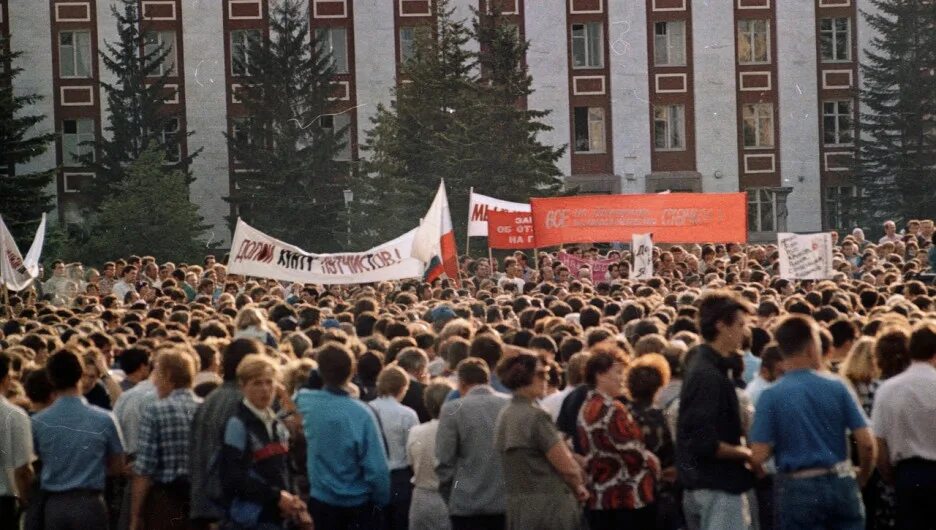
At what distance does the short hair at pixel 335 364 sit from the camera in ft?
34.5

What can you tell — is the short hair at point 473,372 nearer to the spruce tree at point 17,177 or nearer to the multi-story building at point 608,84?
the spruce tree at point 17,177

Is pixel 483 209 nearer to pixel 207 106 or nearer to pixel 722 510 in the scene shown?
pixel 722 510

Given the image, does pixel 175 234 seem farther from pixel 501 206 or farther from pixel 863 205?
pixel 501 206

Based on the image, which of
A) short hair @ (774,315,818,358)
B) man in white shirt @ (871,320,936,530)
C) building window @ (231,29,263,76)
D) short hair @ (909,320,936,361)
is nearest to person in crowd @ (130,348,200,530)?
short hair @ (774,315,818,358)

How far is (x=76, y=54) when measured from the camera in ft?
218

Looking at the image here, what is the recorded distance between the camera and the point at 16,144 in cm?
5350

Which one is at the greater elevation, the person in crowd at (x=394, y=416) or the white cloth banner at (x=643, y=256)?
the white cloth banner at (x=643, y=256)

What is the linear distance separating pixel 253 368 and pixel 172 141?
185ft

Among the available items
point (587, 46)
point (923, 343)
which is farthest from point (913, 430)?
point (587, 46)

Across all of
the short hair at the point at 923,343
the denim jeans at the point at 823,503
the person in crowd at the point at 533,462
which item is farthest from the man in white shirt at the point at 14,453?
the short hair at the point at 923,343

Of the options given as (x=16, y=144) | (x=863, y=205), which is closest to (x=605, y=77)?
(x=863, y=205)

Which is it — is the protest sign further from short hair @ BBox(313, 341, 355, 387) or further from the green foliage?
the green foliage

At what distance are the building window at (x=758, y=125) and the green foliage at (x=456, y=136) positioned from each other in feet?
33.8

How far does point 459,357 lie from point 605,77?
55.0 meters
